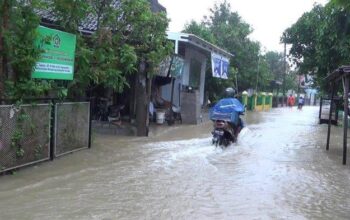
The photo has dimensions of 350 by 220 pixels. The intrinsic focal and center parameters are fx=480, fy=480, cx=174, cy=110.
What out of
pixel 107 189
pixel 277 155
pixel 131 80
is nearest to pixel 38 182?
pixel 107 189

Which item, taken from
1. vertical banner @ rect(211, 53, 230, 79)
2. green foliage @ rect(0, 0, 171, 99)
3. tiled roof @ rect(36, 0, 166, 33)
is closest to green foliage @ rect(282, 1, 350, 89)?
vertical banner @ rect(211, 53, 230, 79)

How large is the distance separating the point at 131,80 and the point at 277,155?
6.88 m

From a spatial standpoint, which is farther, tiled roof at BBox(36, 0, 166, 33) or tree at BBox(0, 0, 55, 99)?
tiled roof at BBox(36, 0, 166, 33)

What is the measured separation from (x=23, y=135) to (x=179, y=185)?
8.97 feet

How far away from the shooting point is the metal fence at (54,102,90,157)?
30.6 feet

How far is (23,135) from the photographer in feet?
26.3

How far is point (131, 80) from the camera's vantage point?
55.6 feet

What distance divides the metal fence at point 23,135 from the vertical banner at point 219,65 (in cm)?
1407

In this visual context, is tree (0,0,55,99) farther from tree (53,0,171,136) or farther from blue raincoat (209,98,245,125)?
blue raincoat (209,98,245,125)

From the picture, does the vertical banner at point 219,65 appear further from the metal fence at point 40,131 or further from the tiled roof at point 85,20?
the metal fence at point 40,131

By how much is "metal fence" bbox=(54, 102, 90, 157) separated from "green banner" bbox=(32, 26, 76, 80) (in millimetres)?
637

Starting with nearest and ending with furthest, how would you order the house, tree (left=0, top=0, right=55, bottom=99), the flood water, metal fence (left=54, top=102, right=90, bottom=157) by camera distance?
the flood water
tree (left=0, top=0, right=55, bottom=99)
metal fence (left=54, top=102, right=90, bottom=157)
the house

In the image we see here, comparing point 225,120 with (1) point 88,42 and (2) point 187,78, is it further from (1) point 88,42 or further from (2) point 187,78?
(2) point 187,78

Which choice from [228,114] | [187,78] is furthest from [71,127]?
[187,78]
